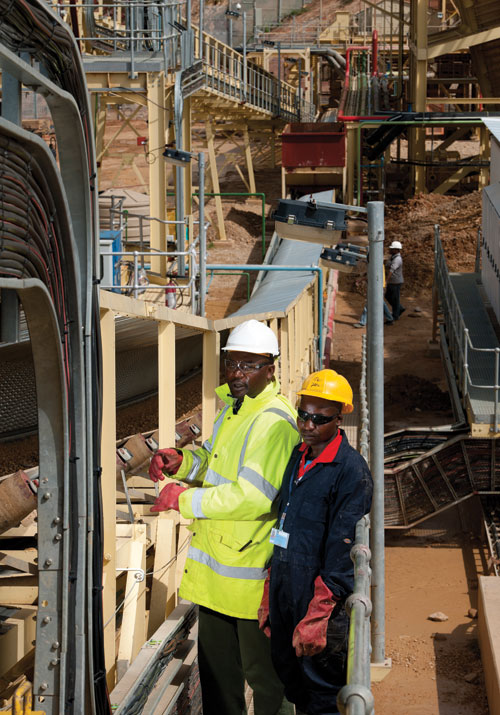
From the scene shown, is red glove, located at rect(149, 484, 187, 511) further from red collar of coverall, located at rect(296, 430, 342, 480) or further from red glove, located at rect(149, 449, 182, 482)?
red collar of coverall, located at rect(296, 430, 342, 480)

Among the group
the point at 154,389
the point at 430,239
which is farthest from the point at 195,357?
the point at 430,239

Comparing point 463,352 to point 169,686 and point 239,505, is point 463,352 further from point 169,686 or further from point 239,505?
point 239,505

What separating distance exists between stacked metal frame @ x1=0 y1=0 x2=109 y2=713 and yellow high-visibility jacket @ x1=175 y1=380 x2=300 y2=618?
0.51 metres

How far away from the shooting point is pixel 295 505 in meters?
4.25

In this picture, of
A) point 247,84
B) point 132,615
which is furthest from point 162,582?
point 247,84

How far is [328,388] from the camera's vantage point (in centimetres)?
444

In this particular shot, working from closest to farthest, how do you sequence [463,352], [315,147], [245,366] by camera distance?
1. [245,366]
2. [463,352]
3. [315,147]

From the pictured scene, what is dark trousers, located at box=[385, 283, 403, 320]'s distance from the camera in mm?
21897

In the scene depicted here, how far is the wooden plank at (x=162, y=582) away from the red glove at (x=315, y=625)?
2.62m

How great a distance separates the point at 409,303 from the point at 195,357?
900 cm

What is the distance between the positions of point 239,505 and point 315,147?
878 inches

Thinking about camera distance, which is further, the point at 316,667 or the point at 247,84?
the point at 247,84

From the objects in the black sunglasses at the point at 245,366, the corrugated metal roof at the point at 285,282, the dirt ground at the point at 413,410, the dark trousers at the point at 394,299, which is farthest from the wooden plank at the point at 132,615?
the dark trousers at the point at 394,299

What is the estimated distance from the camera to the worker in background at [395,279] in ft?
69.9
